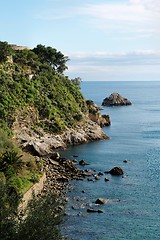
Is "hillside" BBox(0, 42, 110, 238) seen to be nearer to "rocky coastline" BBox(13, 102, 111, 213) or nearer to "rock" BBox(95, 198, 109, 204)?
"rocky coastline" BBox(13, 102, 111, 213)

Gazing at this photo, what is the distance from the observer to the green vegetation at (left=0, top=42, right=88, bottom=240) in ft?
159

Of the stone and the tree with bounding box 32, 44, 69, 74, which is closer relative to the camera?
the stone

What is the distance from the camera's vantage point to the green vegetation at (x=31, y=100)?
48.5m

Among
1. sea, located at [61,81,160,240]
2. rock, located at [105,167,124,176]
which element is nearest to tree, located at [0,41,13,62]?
sea, located at [61,81,160,240]

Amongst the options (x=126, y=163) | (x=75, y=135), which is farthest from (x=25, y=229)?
(x=75, y=135)

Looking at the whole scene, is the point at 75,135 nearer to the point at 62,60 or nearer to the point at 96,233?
the point at 62,60

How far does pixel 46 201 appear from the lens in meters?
27.0

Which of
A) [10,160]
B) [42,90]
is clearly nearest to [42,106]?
[42,90]

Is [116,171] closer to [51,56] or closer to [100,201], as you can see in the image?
[100,201]

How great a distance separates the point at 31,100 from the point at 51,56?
28.5m

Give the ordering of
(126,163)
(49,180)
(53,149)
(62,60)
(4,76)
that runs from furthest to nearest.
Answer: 1. (62,60)
2. (4,76)
3. (53,149)
4. (126,163)
5. (49,180)

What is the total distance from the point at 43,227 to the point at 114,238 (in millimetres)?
15127

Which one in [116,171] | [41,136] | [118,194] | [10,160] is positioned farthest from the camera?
[41,136]

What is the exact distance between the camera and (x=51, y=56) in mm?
107500
